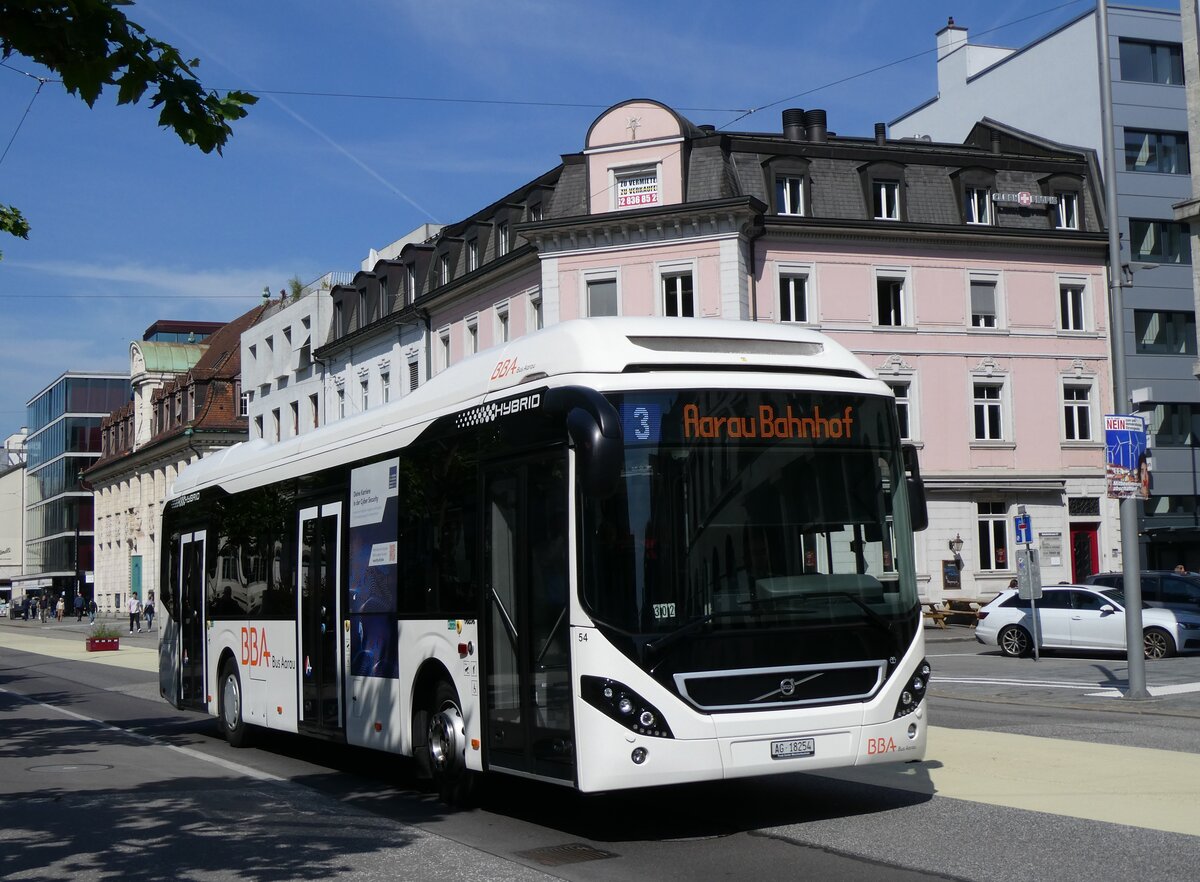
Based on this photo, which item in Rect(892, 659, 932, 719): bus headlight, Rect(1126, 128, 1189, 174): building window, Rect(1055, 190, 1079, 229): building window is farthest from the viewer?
Rect(1126, 128, 1189, 174): building window

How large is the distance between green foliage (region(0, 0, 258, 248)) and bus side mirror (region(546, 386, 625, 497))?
2449mm

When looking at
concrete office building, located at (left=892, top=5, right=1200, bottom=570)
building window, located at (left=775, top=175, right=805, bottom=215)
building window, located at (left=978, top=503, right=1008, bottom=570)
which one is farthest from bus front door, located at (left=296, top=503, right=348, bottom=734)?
concrete office building, located at (left=892, top=5, right=1200, bottom=570)

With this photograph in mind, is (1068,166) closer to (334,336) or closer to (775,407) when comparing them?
(334,336)

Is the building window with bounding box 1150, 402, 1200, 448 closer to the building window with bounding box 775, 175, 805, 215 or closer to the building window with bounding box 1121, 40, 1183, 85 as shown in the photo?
the building window with bounding box 1121, 40, 1183, 85

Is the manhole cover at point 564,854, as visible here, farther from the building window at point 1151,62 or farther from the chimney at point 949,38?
the chimney at point 949,38

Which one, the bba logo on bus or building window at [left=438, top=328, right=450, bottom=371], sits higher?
building window at [left=438, top=328, right=450, bottom=371]

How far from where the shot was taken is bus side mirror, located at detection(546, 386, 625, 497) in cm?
784

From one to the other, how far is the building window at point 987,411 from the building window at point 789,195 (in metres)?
7.91

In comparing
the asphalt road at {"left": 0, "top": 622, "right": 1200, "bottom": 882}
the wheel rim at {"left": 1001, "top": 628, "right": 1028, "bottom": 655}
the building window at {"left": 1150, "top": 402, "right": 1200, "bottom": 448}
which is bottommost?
the wheel rim at {"left": 1001, "top": 628, "right": 1028, "bottom": 655}

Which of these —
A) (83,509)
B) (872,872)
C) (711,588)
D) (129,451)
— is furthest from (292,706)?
(83,509)

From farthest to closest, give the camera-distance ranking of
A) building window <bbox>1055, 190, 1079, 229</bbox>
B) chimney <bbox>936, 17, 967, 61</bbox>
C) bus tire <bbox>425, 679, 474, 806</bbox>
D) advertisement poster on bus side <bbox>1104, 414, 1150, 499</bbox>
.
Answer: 1. chimney <bbox>936, 17, 967, 61</bbox>
2. building window <bbox>1055, 190, 1079, 229</bbox>
3. advertisement poster on bus side <bbox>1104, 414, 1150, 499</bbox>
4. bus tire <bbox>425, 679, 474, 806</bbox>

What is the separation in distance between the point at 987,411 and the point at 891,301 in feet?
15.2

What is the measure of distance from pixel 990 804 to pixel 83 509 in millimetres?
112626

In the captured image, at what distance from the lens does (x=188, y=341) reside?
102938 mm
